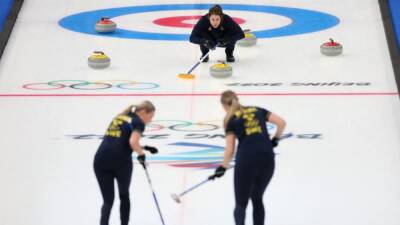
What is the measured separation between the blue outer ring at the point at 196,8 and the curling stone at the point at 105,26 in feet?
0.26

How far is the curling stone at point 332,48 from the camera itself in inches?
535

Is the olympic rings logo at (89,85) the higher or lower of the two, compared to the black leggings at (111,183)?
lower

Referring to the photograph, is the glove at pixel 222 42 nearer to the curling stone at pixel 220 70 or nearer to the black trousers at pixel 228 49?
the black trousers at pixel 228 49

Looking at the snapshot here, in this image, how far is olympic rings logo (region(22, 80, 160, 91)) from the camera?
12398 millimetres

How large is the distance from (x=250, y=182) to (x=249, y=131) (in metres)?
0.38

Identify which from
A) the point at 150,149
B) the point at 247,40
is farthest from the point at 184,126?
the point at 247,40

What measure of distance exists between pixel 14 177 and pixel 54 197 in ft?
2.07

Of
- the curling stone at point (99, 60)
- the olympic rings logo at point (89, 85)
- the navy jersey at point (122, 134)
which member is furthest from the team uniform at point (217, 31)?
the navy jersey at point (122, 134)

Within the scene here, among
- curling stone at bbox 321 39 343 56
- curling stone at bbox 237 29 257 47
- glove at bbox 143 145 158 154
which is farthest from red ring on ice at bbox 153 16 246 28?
glove at bbox 143 145 158 154

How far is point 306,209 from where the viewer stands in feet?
28.6

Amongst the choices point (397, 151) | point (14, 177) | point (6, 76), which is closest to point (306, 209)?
point (397, 151)

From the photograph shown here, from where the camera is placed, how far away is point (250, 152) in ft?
24.5

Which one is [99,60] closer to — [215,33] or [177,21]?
Result: [215,33]

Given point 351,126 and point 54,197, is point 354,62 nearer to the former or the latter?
point 351,126
